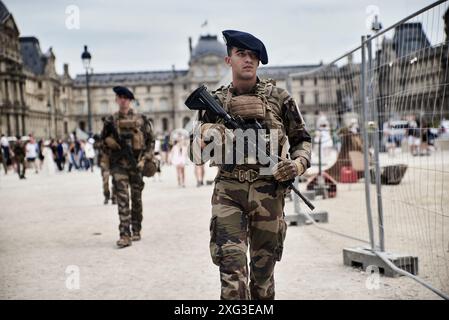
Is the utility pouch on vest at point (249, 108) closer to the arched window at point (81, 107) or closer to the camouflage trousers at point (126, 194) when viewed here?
the camouflage trousers at point (126, 194)

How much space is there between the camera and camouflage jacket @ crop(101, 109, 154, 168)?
7.26 m

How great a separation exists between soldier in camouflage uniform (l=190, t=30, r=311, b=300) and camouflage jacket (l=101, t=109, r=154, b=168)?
3.78 meters

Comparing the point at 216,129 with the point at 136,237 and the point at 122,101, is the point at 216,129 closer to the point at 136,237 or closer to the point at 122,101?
the point at 122,101

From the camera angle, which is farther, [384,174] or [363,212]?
[384,174]

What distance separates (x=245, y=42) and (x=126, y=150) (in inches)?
157

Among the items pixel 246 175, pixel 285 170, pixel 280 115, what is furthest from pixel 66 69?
pixel 285 170

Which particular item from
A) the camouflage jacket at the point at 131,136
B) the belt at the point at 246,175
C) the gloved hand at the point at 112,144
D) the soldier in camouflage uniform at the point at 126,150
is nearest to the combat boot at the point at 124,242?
the soldier in camouflage uniform at the point at 126,150

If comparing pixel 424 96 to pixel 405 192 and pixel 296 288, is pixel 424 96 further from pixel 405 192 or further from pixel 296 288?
pixel 405 192

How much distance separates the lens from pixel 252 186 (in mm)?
3545

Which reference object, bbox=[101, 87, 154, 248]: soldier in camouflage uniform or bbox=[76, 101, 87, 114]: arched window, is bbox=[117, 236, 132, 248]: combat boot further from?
bbox=[76, 101, 87, 114]: arched window

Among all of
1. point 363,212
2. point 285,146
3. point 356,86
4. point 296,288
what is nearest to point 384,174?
point 363,212

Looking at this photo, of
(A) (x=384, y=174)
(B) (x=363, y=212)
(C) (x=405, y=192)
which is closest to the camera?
(B) (x=363, y=212)
